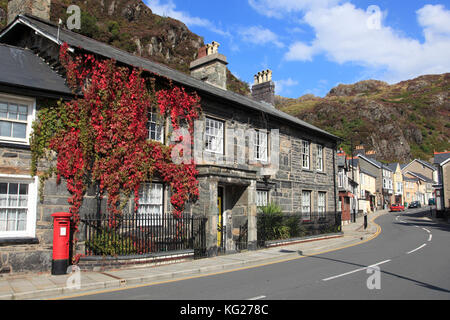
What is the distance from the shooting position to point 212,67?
19.3 m

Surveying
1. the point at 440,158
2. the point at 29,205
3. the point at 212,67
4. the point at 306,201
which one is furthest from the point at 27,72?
the point at 440,158

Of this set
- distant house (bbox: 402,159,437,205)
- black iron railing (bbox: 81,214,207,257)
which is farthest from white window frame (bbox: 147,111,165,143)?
distant house (bbox: 402,159,437,205)

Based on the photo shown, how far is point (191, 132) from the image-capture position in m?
13.8

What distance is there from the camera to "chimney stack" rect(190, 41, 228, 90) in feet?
63.0

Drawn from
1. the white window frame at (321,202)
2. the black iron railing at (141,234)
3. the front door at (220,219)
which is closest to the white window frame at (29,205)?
the black iron railing at (141,234)

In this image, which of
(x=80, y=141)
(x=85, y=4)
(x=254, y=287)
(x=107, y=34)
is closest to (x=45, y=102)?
(x=80, y=141)

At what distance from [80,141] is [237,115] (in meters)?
7.82

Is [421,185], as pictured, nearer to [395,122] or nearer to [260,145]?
[395,122]

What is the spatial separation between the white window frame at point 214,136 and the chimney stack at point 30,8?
7.27 meters

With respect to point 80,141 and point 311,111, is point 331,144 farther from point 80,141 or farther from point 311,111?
point 311,111

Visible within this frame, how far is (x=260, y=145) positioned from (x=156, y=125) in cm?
658

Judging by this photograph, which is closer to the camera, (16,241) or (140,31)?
(16,241)

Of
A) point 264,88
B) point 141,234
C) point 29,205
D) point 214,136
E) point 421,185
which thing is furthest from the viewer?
point 421,185

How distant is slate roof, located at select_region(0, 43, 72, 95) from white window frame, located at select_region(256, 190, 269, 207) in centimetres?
1008
